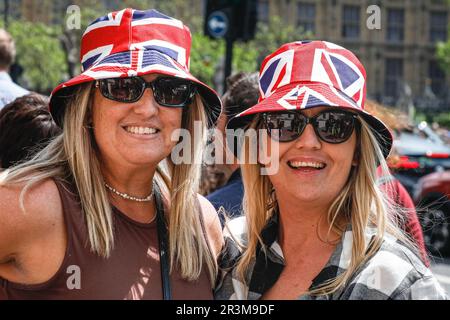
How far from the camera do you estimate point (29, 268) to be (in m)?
2.18

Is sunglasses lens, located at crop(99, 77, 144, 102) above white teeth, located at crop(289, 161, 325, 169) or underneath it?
above

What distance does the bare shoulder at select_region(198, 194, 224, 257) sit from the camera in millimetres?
2732

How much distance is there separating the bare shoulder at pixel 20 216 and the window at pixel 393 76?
135 ft

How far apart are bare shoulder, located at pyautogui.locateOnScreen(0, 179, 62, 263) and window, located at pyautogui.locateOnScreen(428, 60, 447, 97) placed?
140ft

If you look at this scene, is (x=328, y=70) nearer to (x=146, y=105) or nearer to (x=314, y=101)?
(x=314, y=101)

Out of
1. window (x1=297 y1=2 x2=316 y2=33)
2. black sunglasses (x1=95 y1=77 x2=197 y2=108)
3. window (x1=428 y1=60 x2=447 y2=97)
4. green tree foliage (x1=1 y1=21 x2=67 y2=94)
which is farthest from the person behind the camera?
window (x1=428 y1=60 x2=447 y2=97)

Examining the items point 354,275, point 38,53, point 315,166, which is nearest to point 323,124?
point 315,166

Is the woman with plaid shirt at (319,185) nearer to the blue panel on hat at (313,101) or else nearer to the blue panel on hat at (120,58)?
the blue panel on hat at (313,101)

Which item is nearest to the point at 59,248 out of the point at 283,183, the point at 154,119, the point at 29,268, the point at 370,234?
the point at 29,268

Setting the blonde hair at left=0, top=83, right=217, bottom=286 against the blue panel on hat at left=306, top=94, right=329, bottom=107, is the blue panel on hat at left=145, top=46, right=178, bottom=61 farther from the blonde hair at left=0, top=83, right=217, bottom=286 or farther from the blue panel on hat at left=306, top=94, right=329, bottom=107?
the blue panel on hat at left=306, top=94, right=329, bottom=107

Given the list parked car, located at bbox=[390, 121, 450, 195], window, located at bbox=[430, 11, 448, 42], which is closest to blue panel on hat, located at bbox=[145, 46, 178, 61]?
parked car, located at bbox=[390, 121, 450, 195]

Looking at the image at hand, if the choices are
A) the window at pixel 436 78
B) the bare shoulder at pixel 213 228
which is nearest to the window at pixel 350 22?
the window at pixel 436 78

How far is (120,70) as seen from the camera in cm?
241

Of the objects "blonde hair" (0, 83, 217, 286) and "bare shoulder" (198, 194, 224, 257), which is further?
"bare shoulder" (198, 194, 224, 257)
